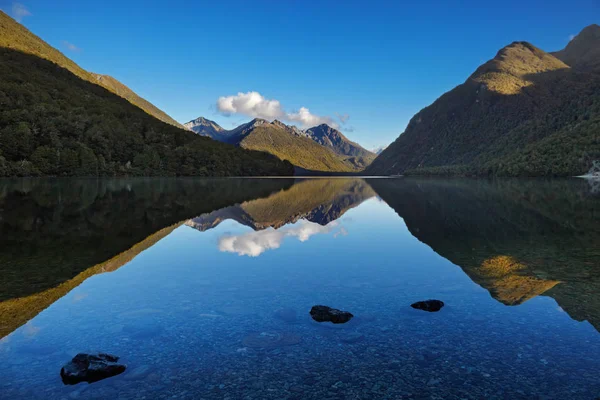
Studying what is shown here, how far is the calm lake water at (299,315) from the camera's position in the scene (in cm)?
877

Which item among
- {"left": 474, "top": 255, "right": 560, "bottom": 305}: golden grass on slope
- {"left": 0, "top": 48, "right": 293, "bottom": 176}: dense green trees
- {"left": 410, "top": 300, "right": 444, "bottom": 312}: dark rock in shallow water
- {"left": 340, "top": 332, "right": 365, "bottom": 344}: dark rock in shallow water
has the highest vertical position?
{"left": 0, "top": 48, "right": 293, "bottom": 176}: dense green trees

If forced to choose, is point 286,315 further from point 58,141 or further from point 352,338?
point 58,141

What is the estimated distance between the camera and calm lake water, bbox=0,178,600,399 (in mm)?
8773

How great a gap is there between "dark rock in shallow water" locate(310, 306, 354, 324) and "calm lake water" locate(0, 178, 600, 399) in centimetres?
36

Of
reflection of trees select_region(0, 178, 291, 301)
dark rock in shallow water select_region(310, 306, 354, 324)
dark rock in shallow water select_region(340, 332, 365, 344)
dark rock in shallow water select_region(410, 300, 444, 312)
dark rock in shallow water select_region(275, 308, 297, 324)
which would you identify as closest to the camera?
dark rock in shallow water select_region(340, 332, 365, 344)

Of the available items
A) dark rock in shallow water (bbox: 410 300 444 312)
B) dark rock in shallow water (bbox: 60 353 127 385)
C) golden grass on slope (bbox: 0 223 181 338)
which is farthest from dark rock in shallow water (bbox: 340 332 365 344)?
golden grass on slope (bbox: 0 223 181 338)

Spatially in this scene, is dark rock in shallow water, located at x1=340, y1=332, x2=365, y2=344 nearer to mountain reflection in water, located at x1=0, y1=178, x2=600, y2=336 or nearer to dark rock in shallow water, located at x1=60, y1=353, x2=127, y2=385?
dark rock in shallow water, located at x1=60, y1=353, x2=127, y2=385

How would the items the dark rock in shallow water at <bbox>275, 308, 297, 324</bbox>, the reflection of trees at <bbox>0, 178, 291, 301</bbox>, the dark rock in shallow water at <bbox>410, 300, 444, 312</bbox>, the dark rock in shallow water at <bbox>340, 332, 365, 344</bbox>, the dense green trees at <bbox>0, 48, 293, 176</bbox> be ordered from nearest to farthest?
the dark rock in shallow water at <bbox>340, 332, 365, 344</bbox>, the dark rock in shallow water at <bbox>275, 308, 297, 324</bbox>, the dark rock in shallow water at <bbox>410, 300, 444, 312</bbox>, the reflection of trees at <bbox>0, 178, 291, 301</bbox>, the dense green trees at <bbox>0, 48, 293, 176</bbox>

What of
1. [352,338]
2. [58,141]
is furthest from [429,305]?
[58,141]

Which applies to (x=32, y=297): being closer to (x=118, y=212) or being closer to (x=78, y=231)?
(x=78, y=231)

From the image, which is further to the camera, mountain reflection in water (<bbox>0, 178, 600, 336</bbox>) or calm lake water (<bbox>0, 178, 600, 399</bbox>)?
mountain reflection in water (<bbox>0, 178, 600, 336</bbox>)

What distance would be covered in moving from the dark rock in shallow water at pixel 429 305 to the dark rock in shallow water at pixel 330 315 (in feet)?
8.83

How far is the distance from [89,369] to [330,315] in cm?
693

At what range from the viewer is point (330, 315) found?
12680mm
